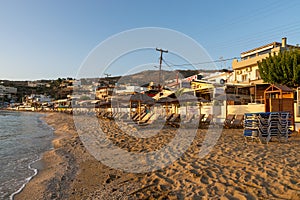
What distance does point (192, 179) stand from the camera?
3.80 m

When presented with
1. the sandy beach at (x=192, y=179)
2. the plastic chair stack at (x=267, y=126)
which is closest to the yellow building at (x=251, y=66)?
the plastic chair stack at (x=267, y=126)

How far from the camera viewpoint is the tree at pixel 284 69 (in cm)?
1501

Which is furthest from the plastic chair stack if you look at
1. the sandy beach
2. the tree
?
the tree

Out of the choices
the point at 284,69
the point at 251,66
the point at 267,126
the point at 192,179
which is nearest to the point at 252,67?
the point at 251,66

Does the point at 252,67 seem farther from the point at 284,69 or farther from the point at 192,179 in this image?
the point at 192,179

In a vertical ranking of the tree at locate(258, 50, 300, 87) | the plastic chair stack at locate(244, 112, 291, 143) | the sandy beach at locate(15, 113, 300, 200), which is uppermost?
the tree at locate(258, 50, 300, 87)

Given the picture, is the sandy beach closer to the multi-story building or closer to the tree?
the tree

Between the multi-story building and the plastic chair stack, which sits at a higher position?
the multi-story building

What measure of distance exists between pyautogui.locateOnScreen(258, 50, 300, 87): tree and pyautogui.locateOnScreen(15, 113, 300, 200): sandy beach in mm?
11084

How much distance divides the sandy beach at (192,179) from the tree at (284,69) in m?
11.1

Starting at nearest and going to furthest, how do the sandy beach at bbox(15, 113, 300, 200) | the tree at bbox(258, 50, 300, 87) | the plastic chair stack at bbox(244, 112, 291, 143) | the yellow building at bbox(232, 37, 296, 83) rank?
1. the sandy beach at bbox(15, 113, 300, 200)
2. the plastic chair stack at bbox(244, 112, 291, 143)
3. the tree at bbox(258, 50, 300, 87)
4. the yellow building at bbox(232, 37, 296, 83)

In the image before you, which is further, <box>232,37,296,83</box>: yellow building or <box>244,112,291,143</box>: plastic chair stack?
<box>232,37,296,83</box>: yellow building

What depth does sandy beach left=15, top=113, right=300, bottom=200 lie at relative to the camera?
10.7ft

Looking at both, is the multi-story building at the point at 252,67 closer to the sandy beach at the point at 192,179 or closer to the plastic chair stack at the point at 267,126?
the plastic chair stack at the point at 267,126
